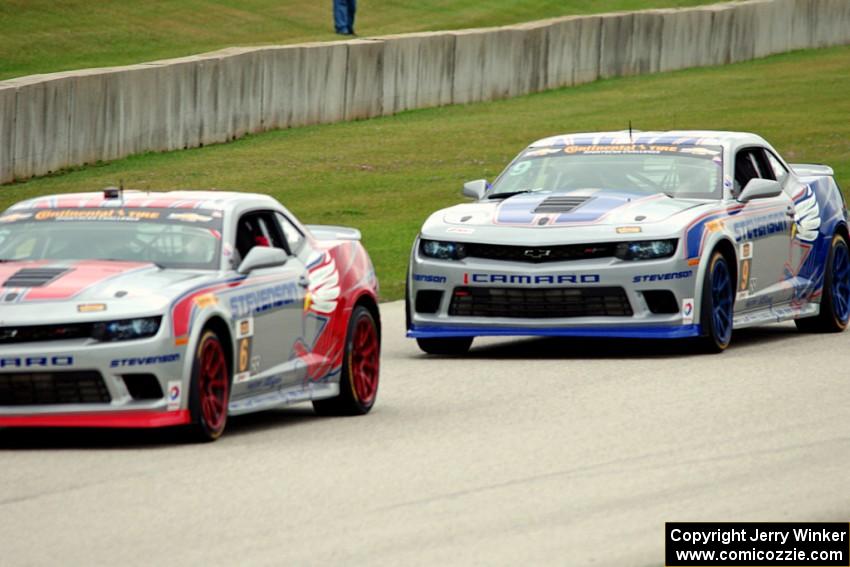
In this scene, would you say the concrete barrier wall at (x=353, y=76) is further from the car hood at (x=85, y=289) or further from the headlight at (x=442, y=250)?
the car hood at (x=85, y=289)

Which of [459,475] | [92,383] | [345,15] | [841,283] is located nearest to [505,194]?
[841,283]

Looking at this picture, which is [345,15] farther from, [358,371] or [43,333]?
[43,333]

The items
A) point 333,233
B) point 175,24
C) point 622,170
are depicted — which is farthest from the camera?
point 175,24

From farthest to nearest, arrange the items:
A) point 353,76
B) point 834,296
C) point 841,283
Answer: point 353,76
point 841,283
point 834,296

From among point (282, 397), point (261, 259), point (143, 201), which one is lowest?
point (282, 397)

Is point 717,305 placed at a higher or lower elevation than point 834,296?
higher

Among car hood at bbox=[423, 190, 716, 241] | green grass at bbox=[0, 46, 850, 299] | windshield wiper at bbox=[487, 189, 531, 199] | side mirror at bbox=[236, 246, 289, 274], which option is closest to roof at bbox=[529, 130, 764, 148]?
windshield wiper at bbox=[487, 189, 531, 199]

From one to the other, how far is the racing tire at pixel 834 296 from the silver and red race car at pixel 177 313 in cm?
533

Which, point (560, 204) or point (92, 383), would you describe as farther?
point (560, 204)

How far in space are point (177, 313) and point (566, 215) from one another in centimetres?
505

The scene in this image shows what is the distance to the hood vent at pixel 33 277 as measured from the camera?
35.0 feet

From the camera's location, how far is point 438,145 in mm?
33438

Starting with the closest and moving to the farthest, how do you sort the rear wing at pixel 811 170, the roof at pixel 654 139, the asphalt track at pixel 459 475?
the asphalt track at pixel 459 475 < the roof at pixel 654 139 < the rear wing at pixel 811 170

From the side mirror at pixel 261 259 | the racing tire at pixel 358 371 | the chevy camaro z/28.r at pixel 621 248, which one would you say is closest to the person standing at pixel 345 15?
the chevy camaro z/28.r at pixel 621 248
